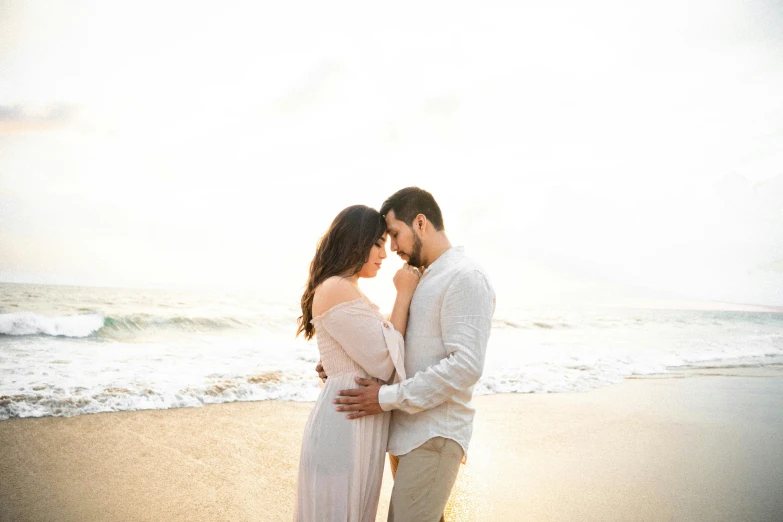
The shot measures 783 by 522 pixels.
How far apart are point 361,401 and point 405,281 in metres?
0.65

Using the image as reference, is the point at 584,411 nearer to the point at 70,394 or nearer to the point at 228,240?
the point at 70,394

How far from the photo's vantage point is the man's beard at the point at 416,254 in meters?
2.90

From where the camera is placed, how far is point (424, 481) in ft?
8.55

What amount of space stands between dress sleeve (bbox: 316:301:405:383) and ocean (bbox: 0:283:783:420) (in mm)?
5533

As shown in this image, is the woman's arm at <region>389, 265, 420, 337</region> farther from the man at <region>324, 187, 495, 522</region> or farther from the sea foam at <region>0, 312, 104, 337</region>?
the sea foam at <region>0, 312, 104, 337</region>

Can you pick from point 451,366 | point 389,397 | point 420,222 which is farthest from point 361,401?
point 420,222

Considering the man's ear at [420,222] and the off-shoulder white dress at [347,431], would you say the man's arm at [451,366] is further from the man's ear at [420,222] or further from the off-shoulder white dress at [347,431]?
the man's ear at [420,222]

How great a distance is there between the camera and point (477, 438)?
6.46 m

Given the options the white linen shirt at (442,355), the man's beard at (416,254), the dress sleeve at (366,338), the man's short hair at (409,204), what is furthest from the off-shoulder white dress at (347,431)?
the man's short hair at (409,204)

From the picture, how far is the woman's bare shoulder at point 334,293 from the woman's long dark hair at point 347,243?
8 centimetres

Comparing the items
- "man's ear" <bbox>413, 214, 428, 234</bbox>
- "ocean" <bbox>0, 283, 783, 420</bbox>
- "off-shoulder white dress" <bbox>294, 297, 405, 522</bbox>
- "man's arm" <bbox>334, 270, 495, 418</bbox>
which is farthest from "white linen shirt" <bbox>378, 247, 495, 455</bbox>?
"ocean" <bbox>0, 283, 783, 420</bbox>

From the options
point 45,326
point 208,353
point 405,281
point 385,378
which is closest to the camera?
point 385,378

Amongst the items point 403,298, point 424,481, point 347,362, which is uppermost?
point 403,298

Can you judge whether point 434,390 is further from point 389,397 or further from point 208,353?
point 208,353
